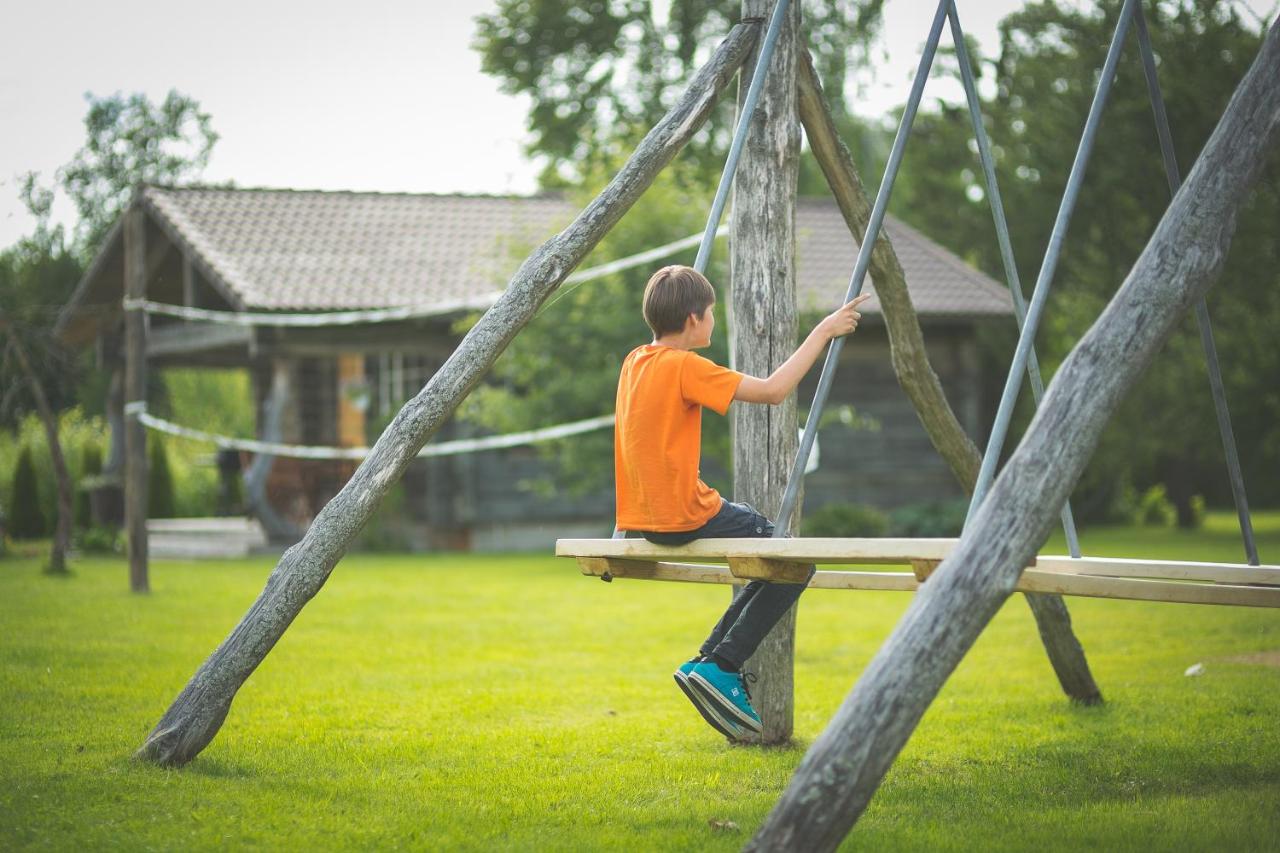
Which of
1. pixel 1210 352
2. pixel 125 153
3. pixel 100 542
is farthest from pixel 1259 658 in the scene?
pixel 125 153

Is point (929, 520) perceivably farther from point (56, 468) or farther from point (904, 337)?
point (904, 337)

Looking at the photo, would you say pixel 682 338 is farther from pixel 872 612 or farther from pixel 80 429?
pixel 80 429

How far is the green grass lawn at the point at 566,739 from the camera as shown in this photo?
3896mm

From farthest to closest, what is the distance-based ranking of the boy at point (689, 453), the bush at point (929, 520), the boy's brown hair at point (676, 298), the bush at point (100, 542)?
the bush at point (929, 520)
the bush at point (100, 542)
the boy's brown hair at point (676, 298)
the boy at point (689, 453)

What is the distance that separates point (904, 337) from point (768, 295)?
0.66 m

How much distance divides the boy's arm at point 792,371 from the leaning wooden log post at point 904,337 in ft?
3.84

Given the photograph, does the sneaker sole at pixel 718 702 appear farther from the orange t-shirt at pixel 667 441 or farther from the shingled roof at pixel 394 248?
the shingled roof at pixel 394 248

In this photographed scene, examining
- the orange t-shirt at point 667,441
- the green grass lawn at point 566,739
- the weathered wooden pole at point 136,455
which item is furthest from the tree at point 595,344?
the orange t-shirt at point 667,441

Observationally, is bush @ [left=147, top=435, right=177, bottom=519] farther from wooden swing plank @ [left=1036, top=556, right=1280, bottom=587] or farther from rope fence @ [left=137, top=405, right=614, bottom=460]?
wooden swing plank @ [left=1036, top=556, right=1280, bottom=587]

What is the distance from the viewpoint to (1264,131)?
360 cm

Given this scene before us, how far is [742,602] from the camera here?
4.39m

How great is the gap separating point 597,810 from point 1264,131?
2.65 metres

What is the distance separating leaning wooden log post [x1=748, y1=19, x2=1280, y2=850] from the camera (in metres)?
3.00

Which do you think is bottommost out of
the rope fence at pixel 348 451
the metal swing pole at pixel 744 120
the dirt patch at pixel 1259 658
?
the dirt patch at pixel 1259 658
